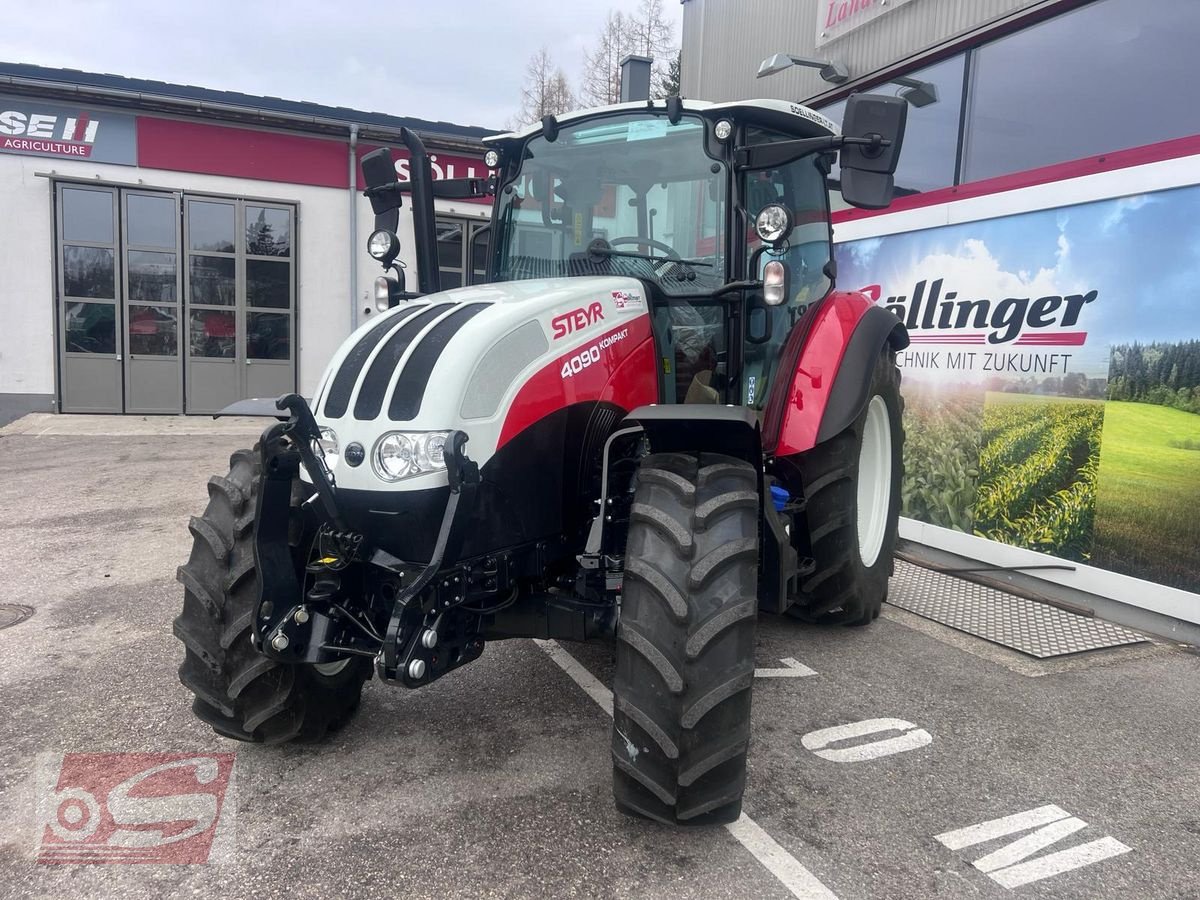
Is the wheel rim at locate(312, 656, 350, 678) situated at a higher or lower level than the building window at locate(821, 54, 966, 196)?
lower

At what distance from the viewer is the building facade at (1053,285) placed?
14.9ft

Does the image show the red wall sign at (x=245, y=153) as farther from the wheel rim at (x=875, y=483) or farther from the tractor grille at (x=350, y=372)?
the tractor grille at (x=350, y=372)

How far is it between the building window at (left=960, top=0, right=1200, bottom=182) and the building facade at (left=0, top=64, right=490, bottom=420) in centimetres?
816

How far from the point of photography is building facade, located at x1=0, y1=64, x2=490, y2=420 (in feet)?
37.5

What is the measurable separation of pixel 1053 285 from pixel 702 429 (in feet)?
11.7

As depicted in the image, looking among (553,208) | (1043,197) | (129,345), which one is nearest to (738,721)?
(553,208)

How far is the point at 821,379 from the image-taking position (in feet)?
11.9

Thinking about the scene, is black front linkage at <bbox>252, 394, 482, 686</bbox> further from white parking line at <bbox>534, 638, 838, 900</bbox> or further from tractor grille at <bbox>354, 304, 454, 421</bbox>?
white parking line at <bbox>534, 638, 838, 900</bbox>

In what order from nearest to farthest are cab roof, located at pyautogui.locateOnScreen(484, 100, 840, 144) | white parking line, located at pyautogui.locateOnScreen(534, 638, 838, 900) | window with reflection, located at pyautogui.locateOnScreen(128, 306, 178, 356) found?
white parking line, located at pyautogui.locateOnScreen(534, 638, 838, 900) < cab roof, located at pyautogui.locateOnScreen(484, 100, 840, 144) < window with reflection, located at pyautogui.locateOnScreen(128, 306, 178, 356)

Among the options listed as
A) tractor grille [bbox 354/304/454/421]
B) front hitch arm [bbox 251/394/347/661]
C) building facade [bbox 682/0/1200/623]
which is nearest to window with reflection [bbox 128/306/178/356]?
building facade [bbox 682/0/1200/623]

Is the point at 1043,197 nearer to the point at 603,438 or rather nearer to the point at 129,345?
the point at 603,438

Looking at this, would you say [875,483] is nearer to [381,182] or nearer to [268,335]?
[381,182]

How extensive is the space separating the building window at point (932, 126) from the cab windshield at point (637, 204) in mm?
4484

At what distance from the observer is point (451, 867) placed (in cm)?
234
